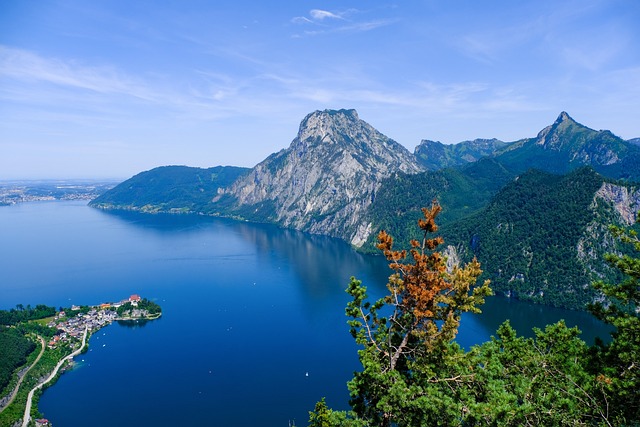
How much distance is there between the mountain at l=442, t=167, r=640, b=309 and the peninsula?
130 m

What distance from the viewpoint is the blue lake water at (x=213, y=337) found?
74375mm

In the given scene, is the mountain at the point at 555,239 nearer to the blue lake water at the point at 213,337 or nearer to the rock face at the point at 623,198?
the rock face at the point at 623,198

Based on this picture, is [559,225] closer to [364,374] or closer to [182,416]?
[182,416]

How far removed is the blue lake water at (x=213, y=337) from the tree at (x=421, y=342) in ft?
184

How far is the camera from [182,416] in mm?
70938

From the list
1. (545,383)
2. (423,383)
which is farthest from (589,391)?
(423,383)

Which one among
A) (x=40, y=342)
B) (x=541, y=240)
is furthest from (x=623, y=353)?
(x=541, y=240)

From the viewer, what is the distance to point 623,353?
18.0 metres

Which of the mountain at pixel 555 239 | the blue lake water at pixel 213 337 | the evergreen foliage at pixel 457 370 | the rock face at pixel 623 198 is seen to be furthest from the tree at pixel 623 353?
the rock face at pixel 623 198

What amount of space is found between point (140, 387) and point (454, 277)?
3207 inches

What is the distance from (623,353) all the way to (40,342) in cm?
11947

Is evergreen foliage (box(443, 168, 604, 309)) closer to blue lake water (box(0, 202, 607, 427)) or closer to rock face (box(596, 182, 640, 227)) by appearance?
rock face (box(596, 182, 640, 227))

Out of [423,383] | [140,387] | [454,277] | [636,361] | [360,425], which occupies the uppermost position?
[454,277]

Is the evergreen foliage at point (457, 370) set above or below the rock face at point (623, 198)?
below
